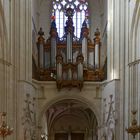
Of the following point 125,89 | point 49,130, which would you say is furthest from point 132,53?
point 49,130

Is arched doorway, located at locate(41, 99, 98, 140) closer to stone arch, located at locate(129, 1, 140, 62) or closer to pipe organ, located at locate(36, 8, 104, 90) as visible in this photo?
pipe organ, located at locate(36, 8, 104, 90)

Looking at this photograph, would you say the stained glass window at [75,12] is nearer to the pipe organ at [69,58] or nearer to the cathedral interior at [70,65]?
the cathedral interior at [70,65]

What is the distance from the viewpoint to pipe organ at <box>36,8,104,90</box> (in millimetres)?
29781

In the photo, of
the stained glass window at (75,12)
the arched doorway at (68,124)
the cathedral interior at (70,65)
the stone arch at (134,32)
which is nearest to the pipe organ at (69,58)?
the cathedral interior at (70,65)

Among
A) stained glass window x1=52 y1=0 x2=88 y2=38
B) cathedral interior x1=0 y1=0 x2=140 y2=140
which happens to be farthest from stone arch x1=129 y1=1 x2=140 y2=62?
stained glass window x1=52 y1=0 x2=88 y2=38

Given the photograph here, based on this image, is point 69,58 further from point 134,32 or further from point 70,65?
point 134,32

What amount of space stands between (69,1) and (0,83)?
43.9 feet

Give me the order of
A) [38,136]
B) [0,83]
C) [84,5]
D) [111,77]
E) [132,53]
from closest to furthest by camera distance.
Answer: [0,83] < [132,53] < [111,77] < [38,136] < [84,5]

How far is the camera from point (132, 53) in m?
24.9

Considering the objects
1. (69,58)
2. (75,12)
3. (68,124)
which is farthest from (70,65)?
(68,124)

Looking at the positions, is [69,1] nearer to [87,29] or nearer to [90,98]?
[87,29]

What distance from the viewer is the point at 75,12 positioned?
112ft

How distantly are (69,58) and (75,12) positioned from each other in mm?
4746

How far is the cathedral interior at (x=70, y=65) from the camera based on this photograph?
79.4ft
